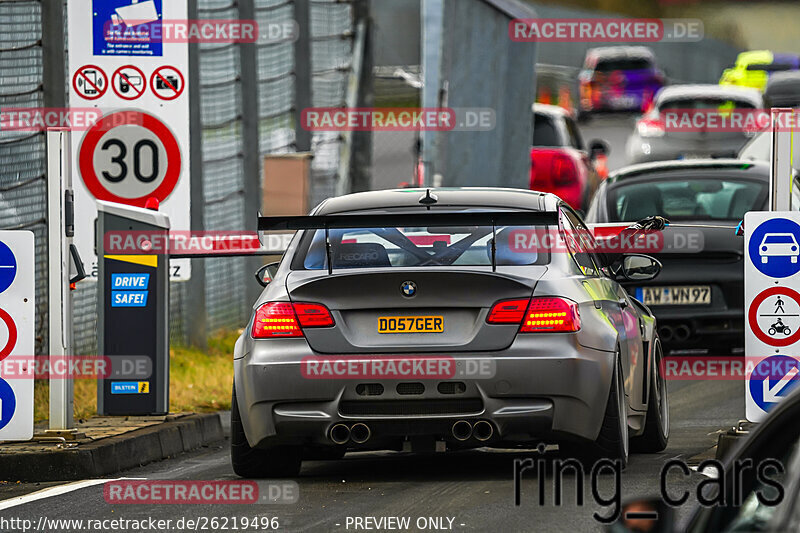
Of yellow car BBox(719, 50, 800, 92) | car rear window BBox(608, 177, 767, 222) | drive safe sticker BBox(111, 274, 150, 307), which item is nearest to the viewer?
drive safe sticker BBox(111, 274, 150, 307)

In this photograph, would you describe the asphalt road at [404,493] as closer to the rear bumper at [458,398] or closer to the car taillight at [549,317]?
the rear bumper at [458,398]

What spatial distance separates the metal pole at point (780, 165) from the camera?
29.5 ft

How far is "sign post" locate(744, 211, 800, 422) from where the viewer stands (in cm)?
877

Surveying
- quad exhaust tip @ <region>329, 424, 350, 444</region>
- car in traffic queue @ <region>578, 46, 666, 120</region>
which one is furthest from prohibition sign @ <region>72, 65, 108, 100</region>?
car in traffic queue @ <region>578, 46, 666, 120</region>

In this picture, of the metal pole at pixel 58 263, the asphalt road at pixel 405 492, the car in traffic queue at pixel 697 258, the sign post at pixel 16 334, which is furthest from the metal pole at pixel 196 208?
the sign post at pixel 16 334

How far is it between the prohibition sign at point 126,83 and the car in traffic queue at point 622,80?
1357 inches

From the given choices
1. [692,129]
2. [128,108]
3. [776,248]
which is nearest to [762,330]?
[776,248]

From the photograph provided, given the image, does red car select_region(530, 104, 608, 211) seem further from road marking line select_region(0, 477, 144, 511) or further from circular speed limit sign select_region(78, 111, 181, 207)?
road marking line select_region(0, 477, 144, 511)

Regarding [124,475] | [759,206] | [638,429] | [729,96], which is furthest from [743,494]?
[729,96]

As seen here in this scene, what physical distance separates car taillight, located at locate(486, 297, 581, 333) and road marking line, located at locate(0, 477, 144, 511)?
221 cm

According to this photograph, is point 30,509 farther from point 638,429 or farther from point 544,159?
point 544,159

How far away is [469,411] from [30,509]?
2.00 meters

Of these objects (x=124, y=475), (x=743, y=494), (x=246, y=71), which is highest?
(x=246, y=71)

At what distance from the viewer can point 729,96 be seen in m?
30.5
